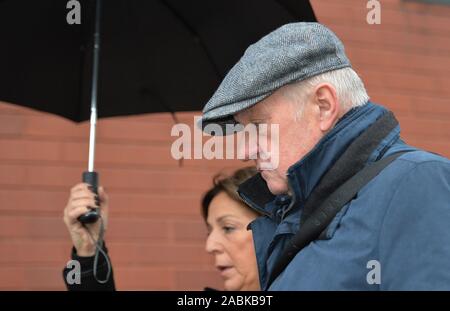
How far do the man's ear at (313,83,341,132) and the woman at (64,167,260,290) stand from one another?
1.02 meters

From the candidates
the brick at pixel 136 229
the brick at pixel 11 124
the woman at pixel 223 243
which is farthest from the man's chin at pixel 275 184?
the brick at pixel 11 124

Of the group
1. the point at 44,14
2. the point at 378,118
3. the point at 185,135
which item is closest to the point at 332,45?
the point at 378,118

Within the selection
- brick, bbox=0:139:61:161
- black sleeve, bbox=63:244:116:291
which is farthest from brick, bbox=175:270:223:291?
black sleeve, bbox=63:244:116:291

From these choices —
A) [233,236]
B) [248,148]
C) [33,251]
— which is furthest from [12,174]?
[248,148]

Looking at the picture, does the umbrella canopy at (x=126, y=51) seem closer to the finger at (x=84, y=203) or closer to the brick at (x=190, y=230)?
the finger at (x=84, y=203)

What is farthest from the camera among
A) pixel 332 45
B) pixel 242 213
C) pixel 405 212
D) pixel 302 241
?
pixel 242 213

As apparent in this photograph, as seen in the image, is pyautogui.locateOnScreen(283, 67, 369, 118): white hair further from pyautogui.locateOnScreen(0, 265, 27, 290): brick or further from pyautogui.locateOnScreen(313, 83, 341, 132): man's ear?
pyautogui.locateOnScreen(0, 265, 27, 290): brick

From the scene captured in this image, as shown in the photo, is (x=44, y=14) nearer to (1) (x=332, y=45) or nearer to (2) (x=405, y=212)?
(1) (x=332, y=45)

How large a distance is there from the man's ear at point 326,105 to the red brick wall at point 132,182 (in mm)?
1974

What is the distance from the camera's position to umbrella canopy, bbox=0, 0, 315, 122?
7.58 ft

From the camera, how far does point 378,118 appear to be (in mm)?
1337

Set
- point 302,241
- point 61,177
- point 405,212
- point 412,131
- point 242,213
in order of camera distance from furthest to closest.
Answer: point 412,131, point 61,177, point 242,213, point 302,241, point 405,212

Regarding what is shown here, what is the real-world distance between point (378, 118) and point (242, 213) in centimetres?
135
